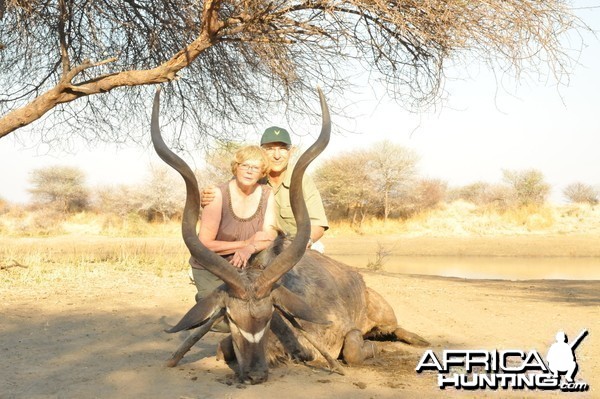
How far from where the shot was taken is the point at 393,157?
4197cm

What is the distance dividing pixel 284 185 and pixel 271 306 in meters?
2.63

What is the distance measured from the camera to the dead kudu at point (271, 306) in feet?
16.6

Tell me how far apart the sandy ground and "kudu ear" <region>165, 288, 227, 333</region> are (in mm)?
455

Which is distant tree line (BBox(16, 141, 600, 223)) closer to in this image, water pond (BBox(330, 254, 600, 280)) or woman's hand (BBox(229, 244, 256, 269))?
water pond (BBox(330, 254, 600, 280))

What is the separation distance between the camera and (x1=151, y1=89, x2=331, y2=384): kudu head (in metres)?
5.02

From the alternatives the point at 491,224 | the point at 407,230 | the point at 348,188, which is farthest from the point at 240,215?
the point at 348,188

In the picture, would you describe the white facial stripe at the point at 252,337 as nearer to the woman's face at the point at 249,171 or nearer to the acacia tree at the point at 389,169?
the woman's face at the point at 249,171

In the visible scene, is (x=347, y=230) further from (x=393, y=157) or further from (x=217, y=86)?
(x=217, y=86)

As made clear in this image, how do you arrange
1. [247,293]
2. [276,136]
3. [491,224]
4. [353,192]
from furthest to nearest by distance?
[353,192], [491,224], [276,136], [247,293]

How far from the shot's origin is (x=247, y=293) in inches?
201

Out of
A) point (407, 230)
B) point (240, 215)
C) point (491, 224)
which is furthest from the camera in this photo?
point (407, 230)

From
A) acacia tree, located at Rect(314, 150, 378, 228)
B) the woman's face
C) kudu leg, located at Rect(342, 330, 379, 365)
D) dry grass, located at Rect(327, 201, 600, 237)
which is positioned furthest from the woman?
acacia tree, located at Rect(314, 150, 378, 228)

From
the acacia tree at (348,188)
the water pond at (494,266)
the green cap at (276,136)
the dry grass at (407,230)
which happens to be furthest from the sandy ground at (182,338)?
the acacia tree at (348,188)

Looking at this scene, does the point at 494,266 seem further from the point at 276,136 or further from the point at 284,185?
the point at 276,136
